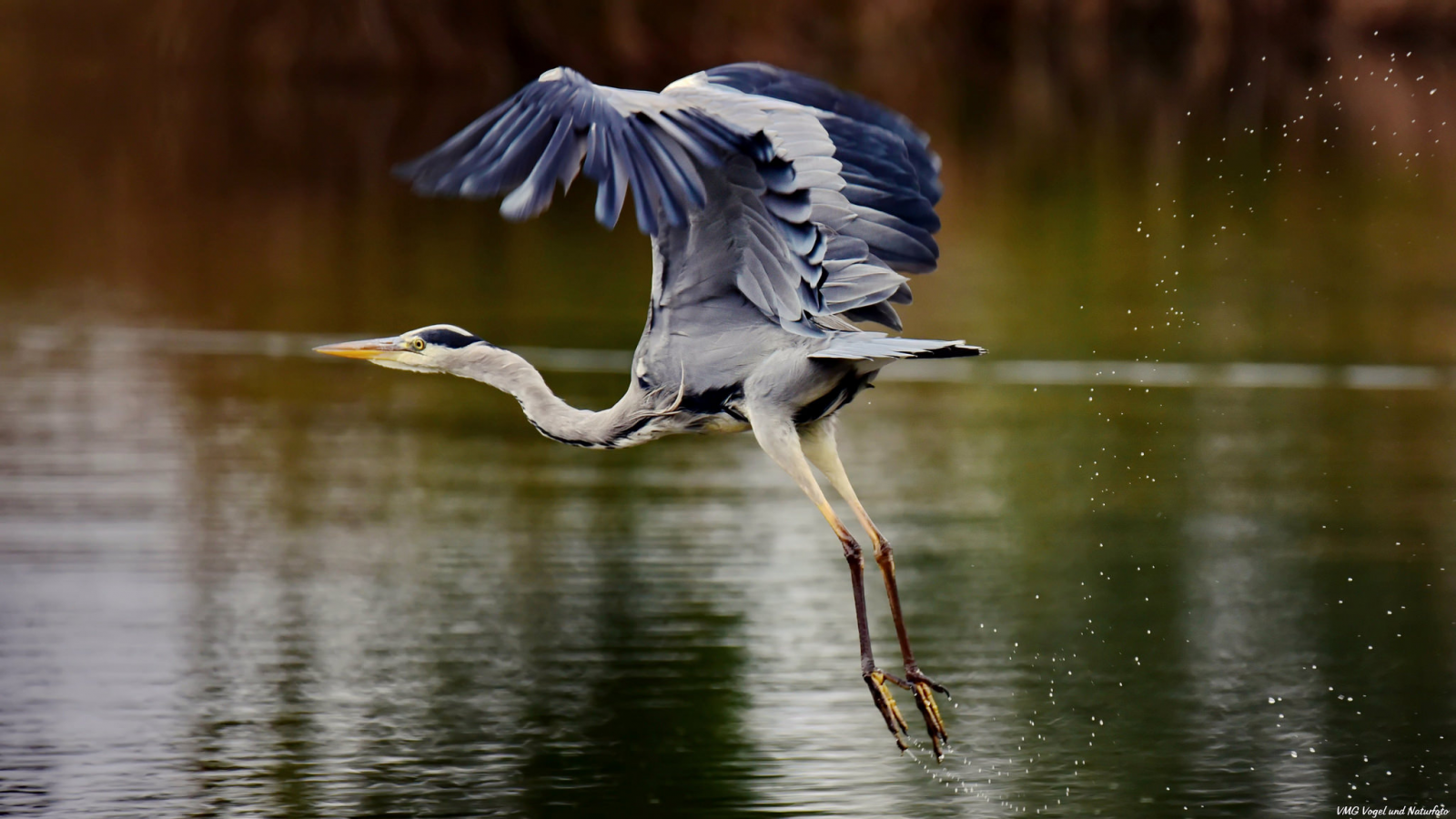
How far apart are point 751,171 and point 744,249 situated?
11.9 inches

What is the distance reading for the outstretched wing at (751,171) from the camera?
675cm

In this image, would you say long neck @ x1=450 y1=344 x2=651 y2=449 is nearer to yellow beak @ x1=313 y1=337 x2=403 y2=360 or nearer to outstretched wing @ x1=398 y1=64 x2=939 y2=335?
yellow beak @ x1=313 y1=337 x2=403 y2=360

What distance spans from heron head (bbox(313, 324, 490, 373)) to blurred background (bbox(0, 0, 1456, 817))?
1639mm

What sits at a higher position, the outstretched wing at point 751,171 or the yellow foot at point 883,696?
the outstretched wing at point 751,171

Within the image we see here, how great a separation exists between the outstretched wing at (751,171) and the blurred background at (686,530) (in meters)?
1.95

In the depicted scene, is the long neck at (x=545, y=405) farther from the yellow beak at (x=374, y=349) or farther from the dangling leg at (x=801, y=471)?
the dangling leg at (x=801, y=471)

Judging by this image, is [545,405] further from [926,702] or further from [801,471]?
[926,702]

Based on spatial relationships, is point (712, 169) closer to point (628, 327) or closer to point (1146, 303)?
point (628, 327)

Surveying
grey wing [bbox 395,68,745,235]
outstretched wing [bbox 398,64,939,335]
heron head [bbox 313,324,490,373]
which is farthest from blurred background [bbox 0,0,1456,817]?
grey wing [bbox 395,68,745,235]

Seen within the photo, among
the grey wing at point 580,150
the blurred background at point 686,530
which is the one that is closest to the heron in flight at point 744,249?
the grey wing at point 580,150

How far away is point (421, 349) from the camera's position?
25.9 feet

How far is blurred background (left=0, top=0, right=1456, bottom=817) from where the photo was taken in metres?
9.20

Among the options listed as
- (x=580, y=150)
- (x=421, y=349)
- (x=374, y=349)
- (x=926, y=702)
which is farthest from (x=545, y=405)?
(x=926, y=702)

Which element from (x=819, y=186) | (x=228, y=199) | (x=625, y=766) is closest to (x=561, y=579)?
(x=625, y=766)
